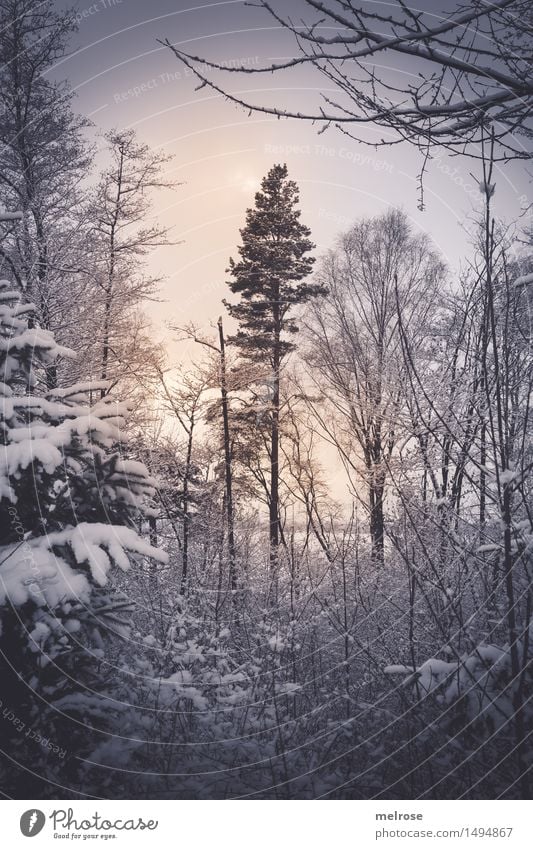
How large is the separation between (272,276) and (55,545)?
983 centimetres

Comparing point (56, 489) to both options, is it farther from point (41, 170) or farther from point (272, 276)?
point (272, 276)

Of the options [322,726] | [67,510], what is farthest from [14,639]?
[322,726]

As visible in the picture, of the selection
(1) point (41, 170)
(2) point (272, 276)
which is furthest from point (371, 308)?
(1) point (41, 170)

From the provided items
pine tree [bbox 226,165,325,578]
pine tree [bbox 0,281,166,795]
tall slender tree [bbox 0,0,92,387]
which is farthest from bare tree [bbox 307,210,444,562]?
pine tree [bbox 0,281,166,795]

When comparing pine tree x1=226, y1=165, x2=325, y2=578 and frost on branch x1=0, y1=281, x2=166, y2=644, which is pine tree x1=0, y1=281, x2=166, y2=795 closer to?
frost on branch x1=0, y1=281, x2=166, y2=644

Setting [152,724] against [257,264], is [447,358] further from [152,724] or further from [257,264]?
[257,264]

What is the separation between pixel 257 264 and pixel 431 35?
9965mm

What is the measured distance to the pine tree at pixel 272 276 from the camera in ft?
34.5

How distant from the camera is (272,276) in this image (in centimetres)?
1076

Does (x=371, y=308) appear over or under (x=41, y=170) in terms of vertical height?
under

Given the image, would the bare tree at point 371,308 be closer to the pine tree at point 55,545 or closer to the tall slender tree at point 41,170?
the tall slender tree at point 41,170

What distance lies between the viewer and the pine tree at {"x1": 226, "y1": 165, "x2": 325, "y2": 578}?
1052 cm

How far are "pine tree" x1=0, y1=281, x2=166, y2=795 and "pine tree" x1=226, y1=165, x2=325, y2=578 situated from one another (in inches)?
311

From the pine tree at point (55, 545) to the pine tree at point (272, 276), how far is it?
791cm
